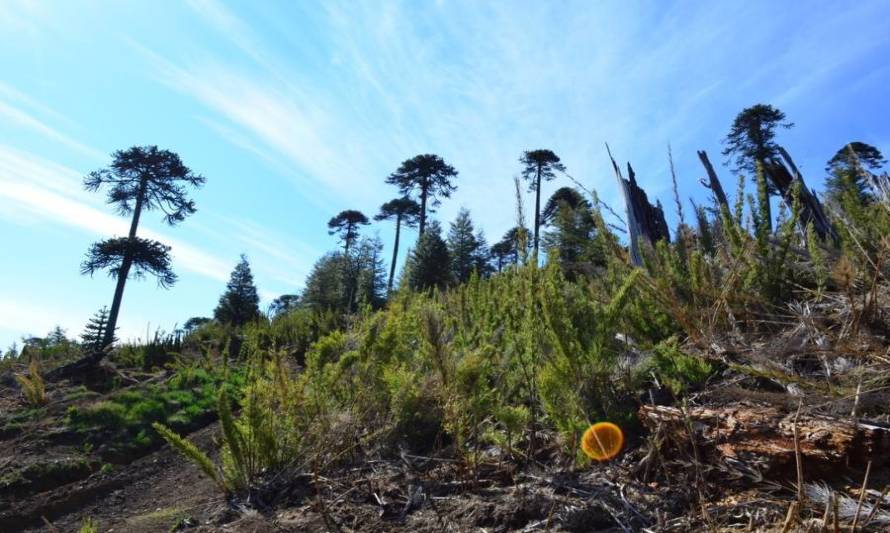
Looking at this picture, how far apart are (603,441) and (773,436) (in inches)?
23.8

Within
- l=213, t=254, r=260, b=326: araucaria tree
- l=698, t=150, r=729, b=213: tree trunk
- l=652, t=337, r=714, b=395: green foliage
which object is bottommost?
l=652, t=337, r=714, b=395: green foliage

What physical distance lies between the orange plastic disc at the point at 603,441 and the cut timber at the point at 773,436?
0.54 feet

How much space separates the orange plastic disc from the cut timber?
0.16 metres

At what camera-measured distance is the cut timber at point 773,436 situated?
158 cm

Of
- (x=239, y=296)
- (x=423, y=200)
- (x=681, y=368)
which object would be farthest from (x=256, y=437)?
(x=423, y=200)

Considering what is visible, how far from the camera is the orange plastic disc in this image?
2086 millimetres

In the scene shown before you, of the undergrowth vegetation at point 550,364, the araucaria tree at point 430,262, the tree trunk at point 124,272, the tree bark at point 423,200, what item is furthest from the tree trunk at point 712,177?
the tree bark at point 423,200

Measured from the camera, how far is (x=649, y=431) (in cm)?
214

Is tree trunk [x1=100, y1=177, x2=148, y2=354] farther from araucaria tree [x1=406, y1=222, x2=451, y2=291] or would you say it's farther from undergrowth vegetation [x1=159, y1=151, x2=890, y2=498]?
undergrowth vegetation [x1=159, y1=151, x2=890, y2=498]

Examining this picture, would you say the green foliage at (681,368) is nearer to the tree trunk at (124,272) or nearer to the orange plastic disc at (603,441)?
the orange plastic disc at (603,441)

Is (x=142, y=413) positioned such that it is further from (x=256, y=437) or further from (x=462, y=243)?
(x=462, y=243)

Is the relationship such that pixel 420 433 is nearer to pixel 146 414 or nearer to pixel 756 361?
pixel 756 361

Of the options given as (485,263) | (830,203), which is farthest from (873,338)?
(485,263)

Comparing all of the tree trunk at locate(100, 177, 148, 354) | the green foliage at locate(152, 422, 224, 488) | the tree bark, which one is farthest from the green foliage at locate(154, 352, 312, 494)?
the tree bark
